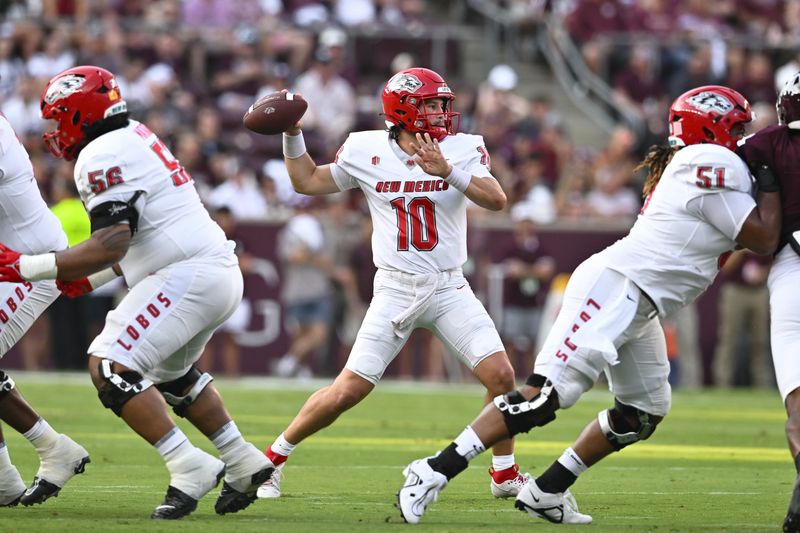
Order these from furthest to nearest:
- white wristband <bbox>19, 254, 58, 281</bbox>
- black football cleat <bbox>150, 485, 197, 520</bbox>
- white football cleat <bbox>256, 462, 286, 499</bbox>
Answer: white football cleat <bbox>256, 462, 286, 499</bbox>
black football cleat <bbox>150, 485, 197, 520</bbox>
white wristband <bbox>19, 254, 58, 281</bbox>

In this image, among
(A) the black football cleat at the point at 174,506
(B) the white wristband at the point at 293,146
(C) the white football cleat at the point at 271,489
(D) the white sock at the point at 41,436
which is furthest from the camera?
(B) the white wristband at the point at 293,146

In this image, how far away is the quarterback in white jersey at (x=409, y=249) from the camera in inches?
313

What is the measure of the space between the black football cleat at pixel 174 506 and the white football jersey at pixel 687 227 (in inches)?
88.3

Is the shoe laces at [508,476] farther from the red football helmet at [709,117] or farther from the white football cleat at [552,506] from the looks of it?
the red football helmet at [709,117]

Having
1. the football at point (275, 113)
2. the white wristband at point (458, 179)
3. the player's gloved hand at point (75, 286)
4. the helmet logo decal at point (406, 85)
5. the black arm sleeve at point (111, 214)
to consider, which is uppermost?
the helmet logo decal at point (406, 85)

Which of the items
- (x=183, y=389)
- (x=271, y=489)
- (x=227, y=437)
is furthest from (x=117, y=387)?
(x=271, y=489)

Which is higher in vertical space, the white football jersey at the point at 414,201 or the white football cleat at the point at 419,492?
the white football jersey at the point at 414,201

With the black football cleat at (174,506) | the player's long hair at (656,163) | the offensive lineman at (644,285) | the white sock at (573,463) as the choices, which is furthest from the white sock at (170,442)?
the player's long hair at (656,163)

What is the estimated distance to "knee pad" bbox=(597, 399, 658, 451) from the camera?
7.14 meters

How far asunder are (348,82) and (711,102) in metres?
12.5

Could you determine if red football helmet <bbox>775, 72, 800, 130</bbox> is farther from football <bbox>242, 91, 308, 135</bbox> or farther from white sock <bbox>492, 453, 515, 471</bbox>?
football <bbox>242, 91, 308, 135</bbox>

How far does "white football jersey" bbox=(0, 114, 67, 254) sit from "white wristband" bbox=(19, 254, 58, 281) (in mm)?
817

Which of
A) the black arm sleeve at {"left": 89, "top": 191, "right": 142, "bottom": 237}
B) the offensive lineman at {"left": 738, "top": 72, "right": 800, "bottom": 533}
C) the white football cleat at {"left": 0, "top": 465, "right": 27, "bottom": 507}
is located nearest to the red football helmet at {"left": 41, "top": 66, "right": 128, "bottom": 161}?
the black arm sleeve at {"left": 89, "top": 191, "right": 142, "bottom": 237}

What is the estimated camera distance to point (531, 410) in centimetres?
672
